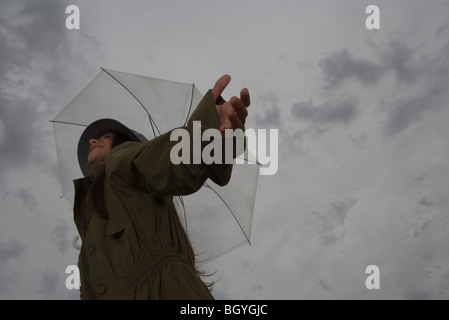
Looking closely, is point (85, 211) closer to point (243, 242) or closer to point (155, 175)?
point (155, 175)

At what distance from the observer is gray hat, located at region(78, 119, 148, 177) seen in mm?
3355

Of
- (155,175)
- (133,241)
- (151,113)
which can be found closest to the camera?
(155,175)

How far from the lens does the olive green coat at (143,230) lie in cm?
241

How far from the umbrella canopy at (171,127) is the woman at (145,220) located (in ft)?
2.81

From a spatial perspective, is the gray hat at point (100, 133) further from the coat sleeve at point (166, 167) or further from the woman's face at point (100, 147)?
the coat sleeve at point (166, 167)

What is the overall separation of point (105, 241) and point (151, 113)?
1.36 metres

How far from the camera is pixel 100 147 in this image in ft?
10.9

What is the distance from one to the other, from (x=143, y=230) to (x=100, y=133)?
44.3 inches

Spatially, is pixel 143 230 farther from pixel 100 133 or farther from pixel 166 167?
pixel 100 133

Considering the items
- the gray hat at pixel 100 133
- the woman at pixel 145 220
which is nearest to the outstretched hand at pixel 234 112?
the woman at pixel 145 220

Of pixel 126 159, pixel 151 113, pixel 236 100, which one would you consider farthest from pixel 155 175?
pixel 151 113

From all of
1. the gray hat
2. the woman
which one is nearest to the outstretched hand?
the woman

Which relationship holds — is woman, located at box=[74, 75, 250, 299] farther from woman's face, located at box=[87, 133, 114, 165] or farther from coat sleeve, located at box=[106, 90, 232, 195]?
woman's face, located at box=[87, 133, 114, 165]
